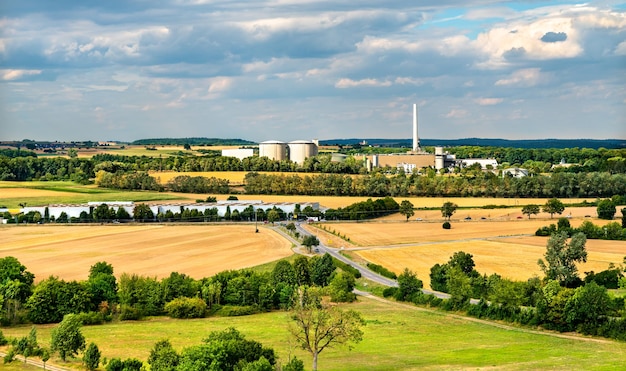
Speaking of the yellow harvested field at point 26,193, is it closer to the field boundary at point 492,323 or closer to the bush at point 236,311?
the bush at point 236,311

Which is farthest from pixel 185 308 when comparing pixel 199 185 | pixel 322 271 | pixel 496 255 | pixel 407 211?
pixel 199 185

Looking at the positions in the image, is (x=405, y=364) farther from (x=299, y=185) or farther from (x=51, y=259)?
(x=299, y=185)

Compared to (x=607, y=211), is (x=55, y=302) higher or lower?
lower

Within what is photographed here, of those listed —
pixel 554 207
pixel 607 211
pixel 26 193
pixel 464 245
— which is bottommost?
pixel 464 245

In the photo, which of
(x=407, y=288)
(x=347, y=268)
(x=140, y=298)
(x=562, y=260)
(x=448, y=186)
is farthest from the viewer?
(x=448, y=186)

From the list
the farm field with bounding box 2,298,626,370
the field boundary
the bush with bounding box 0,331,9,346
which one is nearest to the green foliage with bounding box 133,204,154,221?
the field boundary

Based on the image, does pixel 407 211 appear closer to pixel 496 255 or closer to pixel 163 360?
pixel 496 255

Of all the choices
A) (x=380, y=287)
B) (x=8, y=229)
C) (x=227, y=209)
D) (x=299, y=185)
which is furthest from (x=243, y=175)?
(x=380, y=287)
